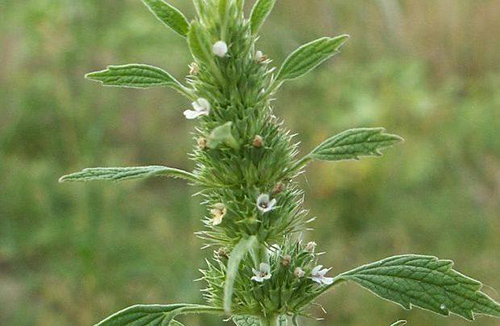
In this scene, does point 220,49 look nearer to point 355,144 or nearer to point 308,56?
point 308,56

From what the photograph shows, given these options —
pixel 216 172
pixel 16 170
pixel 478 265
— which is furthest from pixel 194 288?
pixel 216 172

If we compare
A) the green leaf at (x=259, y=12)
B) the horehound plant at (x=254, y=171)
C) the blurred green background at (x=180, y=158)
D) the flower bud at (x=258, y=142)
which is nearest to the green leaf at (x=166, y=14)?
the horehound plant at (x=254, y=171)

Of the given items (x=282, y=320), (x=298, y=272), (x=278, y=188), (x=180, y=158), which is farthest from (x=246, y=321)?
(x=180, y=158)

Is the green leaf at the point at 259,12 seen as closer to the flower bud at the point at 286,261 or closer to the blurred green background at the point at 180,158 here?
the flower bud at the point at 286,261

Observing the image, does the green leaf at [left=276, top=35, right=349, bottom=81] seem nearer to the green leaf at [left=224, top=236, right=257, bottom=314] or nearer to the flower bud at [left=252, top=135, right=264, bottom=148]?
the flower bud at [left=252, top=135, right=264, bottom=148]

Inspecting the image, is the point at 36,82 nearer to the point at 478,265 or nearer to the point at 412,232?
the point at 412,232

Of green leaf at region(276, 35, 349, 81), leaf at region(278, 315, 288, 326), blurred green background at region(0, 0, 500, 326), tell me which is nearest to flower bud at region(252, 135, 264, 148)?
green leaf at region(276, 35, 349, 81)
